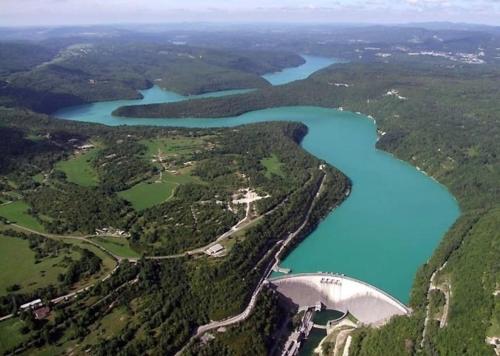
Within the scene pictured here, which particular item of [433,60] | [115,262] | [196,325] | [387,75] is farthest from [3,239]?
[433,60]

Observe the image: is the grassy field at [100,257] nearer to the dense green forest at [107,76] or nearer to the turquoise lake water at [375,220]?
the turquoise lake water at [375,220]

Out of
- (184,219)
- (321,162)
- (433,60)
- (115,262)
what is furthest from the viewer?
(433,60)

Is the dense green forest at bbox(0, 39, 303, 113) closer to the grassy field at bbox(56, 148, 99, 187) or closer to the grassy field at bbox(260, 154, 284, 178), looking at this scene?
the grassy field at bbox(56, 148, 99, 187)

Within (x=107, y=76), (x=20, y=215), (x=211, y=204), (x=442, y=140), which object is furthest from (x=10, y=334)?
(x=107, y=76)

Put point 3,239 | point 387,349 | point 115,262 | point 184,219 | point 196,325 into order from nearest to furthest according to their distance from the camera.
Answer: point 387,349, point 196,325, point 115,262, point 3,239, point 184,219

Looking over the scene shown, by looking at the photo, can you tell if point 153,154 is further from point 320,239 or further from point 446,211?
point 446,211

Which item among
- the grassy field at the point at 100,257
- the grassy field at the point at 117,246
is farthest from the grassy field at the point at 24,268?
the grassy field at the point at 117,246

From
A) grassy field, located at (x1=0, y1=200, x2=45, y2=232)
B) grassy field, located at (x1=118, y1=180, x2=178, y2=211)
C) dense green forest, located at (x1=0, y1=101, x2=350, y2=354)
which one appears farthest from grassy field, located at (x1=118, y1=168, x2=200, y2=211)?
grassy field, located at (x1=0, y1=200, x2=45, y2=232)
